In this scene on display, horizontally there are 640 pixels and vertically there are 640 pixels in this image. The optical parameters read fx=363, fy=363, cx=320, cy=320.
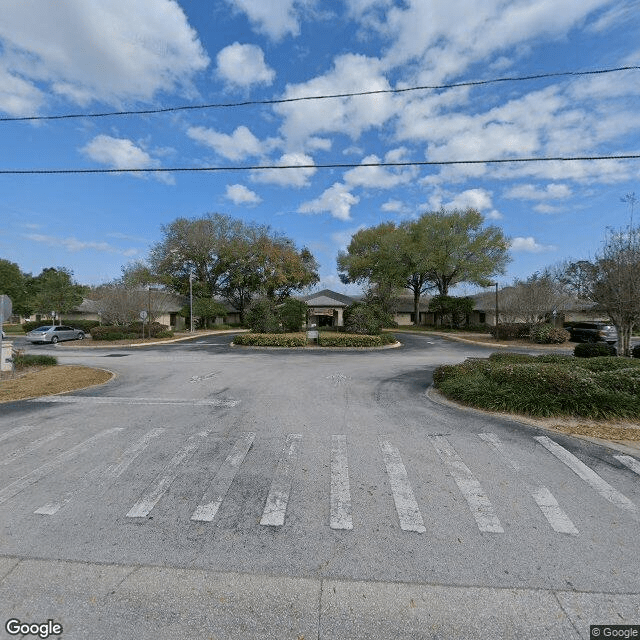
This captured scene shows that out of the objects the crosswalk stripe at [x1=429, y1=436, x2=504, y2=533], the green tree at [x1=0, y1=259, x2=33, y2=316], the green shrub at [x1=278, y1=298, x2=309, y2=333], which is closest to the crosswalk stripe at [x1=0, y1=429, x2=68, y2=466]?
the crosswalk stripe at [x1=429, y1=436, x2=504, y2=533]

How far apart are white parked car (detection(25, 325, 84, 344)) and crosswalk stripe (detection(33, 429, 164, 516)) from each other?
89.5 ft

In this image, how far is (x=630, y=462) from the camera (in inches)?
211

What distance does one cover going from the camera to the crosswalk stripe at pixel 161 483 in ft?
13.0

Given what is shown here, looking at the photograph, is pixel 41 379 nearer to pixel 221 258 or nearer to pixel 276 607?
pixel 276 607

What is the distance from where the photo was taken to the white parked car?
27250 millimetres

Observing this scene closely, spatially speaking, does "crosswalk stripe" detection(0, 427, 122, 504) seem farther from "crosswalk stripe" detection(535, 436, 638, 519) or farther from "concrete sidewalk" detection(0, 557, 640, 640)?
"crosswalk stripe" detection(535, 436, 638, 519)

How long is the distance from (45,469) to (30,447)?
123 cm

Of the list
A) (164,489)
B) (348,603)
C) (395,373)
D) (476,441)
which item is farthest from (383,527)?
(395,373)

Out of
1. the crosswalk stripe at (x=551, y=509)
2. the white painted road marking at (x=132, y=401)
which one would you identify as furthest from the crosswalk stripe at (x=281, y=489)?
the white painted road marking at (x=132, y=401)

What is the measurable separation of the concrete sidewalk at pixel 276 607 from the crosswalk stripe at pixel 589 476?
176cm

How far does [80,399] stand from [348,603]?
9.08m

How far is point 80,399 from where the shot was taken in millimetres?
9234

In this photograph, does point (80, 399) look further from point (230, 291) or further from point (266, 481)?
point (230, 291)

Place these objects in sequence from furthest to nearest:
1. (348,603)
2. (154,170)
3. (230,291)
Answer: (230,291) → (154,170) → (348,603)
